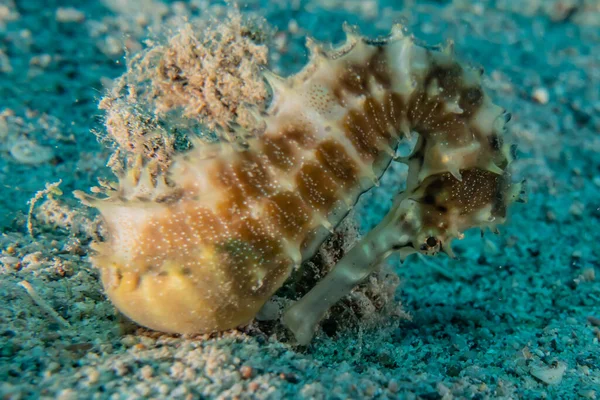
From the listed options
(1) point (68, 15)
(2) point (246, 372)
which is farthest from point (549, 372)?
(1) point (68, 15)

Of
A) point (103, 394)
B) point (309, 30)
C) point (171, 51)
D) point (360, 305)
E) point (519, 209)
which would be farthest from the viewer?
point (309, 30)

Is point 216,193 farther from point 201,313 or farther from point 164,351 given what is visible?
point 164,351

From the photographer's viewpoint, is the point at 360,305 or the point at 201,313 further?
the point at 360,305

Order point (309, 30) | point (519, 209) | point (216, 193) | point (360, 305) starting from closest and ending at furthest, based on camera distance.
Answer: point (216, 193)
point (360, 305)
point (519, 209)
point (309, 30)

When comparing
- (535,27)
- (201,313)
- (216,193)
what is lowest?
(201,313)

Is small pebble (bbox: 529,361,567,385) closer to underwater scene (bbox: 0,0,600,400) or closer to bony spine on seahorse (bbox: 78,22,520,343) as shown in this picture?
underwater scene (bbox: 0,0,600,400)

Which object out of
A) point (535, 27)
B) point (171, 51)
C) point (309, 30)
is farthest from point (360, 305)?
point (535, 27)

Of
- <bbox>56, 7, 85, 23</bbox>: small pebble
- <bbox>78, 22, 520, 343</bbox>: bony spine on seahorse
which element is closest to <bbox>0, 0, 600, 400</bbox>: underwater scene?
<bbox>78, 22, 520, 343</bbox>: bony spine on seahorse

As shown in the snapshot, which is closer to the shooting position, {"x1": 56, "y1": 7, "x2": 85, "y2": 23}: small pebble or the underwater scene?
the underwater scene
